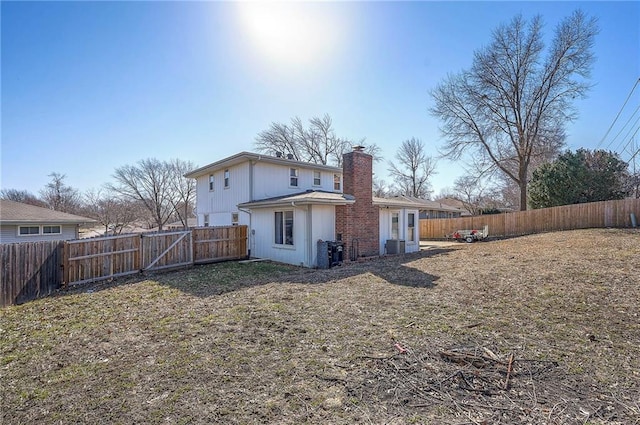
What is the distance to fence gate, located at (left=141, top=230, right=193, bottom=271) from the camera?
10.5 m

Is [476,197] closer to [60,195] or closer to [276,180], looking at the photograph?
[276,180]

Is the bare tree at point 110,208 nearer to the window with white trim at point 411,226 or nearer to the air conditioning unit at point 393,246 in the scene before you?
the air conditioning unit at point 393,246

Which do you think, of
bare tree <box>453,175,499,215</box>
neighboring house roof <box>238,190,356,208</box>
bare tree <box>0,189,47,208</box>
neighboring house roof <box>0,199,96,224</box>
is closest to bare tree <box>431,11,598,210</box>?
bare tree <box>453,175,499,215</box>

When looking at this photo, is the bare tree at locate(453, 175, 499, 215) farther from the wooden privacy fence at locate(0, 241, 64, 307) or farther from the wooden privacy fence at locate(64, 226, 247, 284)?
the wooden privacy fence at locate(0, 241, 64, 307)

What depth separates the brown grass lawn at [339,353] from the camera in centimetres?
284

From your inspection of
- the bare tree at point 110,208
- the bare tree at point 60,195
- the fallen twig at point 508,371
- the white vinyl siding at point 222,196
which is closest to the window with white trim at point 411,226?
the white vinyl siding at point 222,196

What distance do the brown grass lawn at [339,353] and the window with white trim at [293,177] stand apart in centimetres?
850

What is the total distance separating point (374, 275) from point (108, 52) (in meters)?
10.2

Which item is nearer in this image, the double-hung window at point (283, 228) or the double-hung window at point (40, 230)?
the double-hung window at point (283, 228)

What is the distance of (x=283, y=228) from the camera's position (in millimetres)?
12430

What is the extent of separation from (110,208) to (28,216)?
1955 cm

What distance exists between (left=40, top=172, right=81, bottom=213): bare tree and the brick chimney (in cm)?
4099

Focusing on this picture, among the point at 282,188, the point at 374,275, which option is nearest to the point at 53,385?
the point at 374,275

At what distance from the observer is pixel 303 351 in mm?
4109
